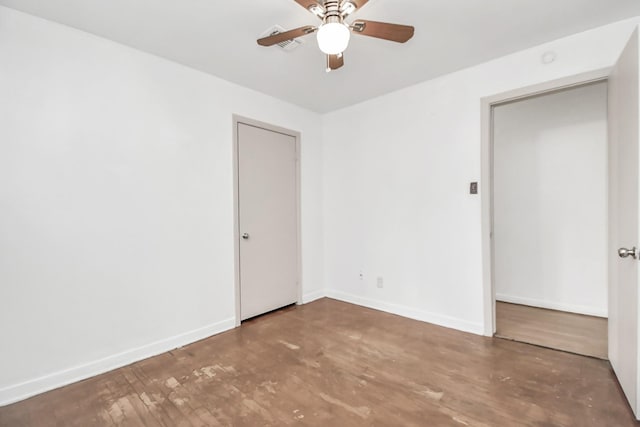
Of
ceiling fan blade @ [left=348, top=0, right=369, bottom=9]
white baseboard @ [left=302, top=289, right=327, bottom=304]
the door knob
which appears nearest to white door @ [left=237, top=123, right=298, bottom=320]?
white baseboard @ [left=302, top=289, right=327, bottom=304]

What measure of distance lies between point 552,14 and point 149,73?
3141mm

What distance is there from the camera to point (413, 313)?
3.27 m

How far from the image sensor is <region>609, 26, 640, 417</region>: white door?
5.48 feet

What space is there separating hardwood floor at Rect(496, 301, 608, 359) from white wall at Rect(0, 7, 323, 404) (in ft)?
9.44

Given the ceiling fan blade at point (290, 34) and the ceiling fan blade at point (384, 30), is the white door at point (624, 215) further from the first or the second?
the ceiling fan blade at point (290, 34)

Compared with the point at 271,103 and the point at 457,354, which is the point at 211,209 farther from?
the point at 457,354

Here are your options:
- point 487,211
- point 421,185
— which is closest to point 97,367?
point 421,185

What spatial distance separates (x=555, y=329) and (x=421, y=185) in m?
1.89

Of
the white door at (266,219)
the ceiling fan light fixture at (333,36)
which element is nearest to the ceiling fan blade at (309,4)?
the ceiling fan light fixture at (333,36)

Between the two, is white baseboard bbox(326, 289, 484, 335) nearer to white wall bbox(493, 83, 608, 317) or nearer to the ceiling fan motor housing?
white wall bbox(493, 83, 608, 317)

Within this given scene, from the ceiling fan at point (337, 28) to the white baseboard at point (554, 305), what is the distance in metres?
3.42

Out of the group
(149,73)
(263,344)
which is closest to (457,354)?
(263,344)

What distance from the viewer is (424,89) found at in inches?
125

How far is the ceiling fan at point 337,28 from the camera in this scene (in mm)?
1519
